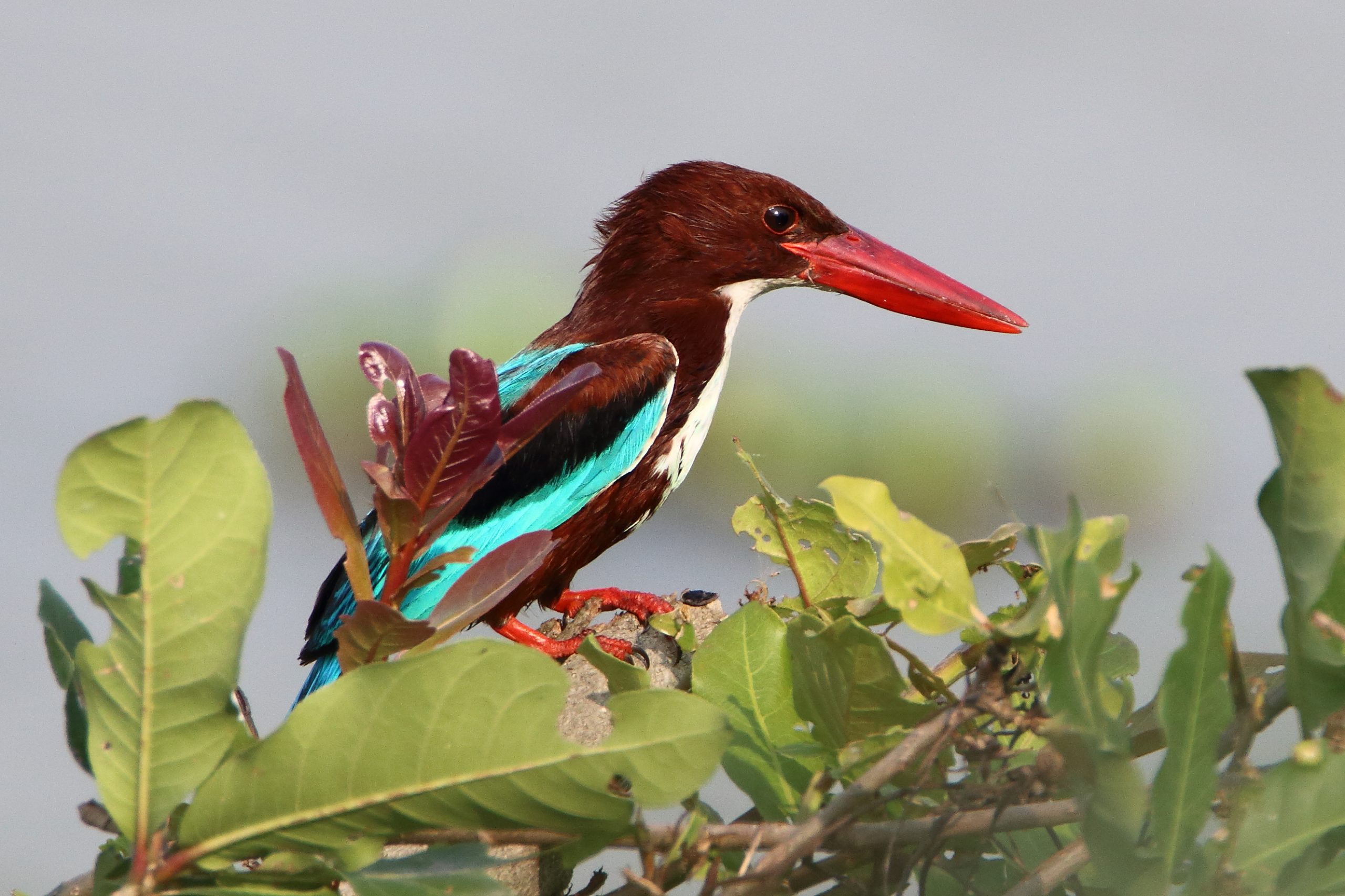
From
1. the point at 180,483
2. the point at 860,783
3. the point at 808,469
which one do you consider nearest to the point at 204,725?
the point at 180,483

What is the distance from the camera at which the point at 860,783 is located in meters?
0.93

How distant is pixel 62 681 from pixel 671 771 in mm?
487

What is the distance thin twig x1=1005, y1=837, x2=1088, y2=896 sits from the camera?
907 mm

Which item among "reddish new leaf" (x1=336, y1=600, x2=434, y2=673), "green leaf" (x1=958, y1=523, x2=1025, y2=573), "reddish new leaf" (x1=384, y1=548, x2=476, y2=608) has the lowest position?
"green leaf" (x1=958, y1=523, x2=1025, y2=573)

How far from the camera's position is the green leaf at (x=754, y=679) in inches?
47.3

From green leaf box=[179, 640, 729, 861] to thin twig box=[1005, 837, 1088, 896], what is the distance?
24 centimetres

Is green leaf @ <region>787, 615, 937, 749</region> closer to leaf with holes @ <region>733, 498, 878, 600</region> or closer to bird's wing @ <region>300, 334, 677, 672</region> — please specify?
leaf with holes @ <region>733, 498, 878, 600</region>

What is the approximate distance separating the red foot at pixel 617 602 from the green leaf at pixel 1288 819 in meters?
1.14

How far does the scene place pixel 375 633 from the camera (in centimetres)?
97

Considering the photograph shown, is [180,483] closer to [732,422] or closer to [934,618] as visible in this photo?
[934,618]

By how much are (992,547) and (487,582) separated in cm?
50

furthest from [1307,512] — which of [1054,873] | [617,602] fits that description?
[617,602]

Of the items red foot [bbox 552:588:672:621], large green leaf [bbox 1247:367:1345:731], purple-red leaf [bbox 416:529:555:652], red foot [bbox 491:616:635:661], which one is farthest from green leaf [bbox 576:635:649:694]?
red foot [bbox 552:588:672:621]

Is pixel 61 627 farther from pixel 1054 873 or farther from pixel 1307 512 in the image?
pixel 1307 512
